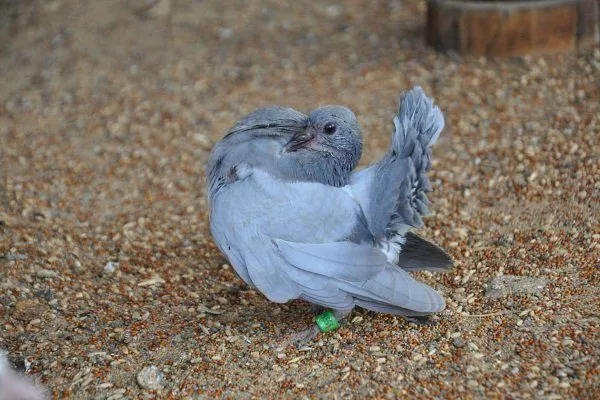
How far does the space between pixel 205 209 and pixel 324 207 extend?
1673mm

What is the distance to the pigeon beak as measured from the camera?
368 cm

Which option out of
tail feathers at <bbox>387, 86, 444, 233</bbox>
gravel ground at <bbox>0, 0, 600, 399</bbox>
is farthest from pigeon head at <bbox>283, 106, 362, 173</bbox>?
gravel ground at <bbox>0, 0, 600, 399</bbox>

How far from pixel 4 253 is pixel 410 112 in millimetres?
2462

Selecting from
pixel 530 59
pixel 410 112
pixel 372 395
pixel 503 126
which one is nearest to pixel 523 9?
pixel 530 59

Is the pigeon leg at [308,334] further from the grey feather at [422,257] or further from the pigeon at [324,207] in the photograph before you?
the grey feather at [422,257]

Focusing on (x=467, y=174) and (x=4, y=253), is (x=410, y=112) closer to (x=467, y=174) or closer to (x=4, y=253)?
(x=467, y=174)

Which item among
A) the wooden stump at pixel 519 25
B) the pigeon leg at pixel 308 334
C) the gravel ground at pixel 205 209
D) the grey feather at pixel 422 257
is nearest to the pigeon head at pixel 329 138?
the grey feather at pixel 422 257

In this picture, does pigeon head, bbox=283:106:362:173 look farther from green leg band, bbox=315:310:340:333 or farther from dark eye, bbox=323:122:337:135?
green leg band, bbox=315:310:340:333

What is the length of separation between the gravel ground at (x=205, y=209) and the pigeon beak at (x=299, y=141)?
83 centimetres

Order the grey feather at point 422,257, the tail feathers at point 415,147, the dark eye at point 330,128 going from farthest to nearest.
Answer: the grey feather at point 422,257 → the dark eye at point 330,128 → the tail feathers at point 415,147

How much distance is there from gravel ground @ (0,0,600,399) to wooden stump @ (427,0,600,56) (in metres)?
0.16

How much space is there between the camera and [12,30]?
7.50 meters

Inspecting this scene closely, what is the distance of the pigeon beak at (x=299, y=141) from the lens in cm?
368

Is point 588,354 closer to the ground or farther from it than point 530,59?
closer to the ground
